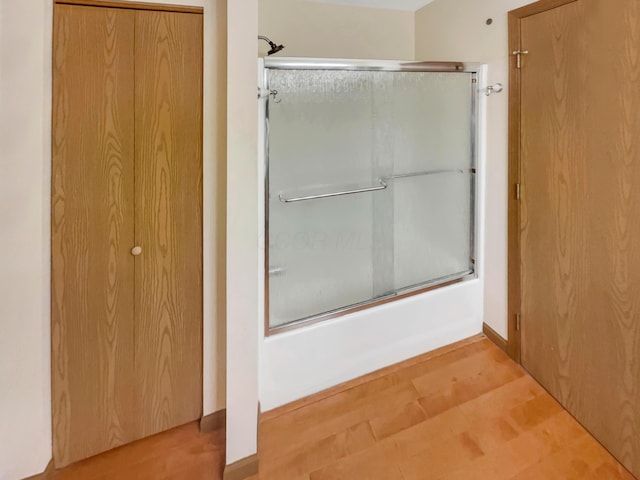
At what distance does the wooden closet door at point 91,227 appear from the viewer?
129 centimetres

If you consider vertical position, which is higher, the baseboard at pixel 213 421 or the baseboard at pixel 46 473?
the baseboard at pixel 213 421

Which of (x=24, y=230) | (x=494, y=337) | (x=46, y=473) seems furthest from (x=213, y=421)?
(x=494, y=337)

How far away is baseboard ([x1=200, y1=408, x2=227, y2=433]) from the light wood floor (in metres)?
0.03

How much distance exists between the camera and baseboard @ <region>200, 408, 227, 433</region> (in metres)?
1.62

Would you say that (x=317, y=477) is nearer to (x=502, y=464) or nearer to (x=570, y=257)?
(x=502, y=464)

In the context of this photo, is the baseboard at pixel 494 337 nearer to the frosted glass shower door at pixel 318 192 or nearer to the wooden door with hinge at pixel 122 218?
the frosted glass shower door at pixel 318 192

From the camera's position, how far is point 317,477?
1407mm

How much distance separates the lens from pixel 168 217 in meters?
1.46

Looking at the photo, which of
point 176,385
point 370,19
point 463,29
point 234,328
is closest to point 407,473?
point 234,328

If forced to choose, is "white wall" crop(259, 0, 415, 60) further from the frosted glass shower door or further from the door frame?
the door frame

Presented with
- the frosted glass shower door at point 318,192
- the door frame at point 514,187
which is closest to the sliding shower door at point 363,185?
the frosted glass shower door at point 318,192

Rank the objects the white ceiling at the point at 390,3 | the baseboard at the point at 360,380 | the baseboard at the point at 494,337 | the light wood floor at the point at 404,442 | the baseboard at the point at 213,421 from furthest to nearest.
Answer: the white ceiling at the point at 390,3 → the baseboard at the point at 494,337 → the baseboard at the point at 360,380 → the baseboard at the point at 213,421 → the light wood floor at the point at 404,442

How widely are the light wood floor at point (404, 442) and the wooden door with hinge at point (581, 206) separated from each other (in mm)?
178

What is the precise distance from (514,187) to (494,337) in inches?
38.2
